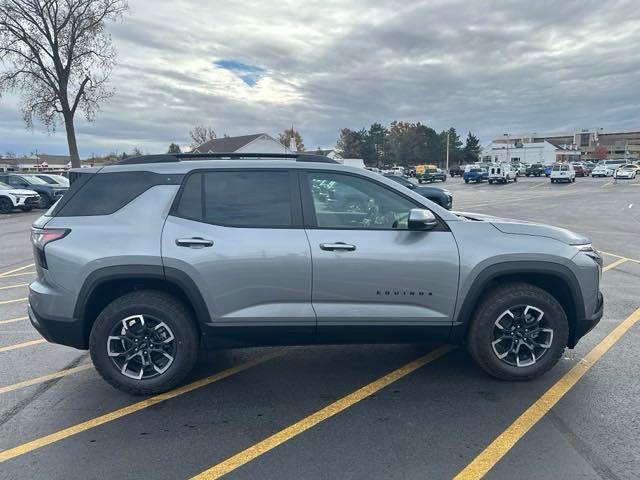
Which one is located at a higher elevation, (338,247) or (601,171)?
(601,171)

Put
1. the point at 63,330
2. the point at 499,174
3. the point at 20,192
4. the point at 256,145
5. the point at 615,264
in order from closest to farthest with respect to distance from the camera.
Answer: the point at 63,330 < the point at 615,264 < the point at 20,192 < the point at 499,174 < the point at 256,145

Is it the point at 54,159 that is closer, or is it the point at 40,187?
the point at 40,187

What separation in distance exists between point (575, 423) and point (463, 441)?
87 cm

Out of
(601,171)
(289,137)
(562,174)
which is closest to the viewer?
(562,174)

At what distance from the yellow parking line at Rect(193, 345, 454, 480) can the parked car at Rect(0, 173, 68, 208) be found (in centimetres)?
2161

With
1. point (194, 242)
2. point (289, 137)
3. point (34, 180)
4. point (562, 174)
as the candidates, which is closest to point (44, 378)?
point (194, 242)

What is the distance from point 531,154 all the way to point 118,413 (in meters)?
115

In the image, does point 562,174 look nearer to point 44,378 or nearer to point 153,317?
point 153,317

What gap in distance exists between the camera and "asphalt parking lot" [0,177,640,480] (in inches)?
112

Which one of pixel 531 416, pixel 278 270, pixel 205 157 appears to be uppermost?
pixel 205 157

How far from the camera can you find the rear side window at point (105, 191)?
146 inches

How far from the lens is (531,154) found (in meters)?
106

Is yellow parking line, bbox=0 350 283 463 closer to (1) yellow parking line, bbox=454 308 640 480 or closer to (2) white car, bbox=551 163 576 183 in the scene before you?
(1) yellow parking line, bbox=454 308 640 480

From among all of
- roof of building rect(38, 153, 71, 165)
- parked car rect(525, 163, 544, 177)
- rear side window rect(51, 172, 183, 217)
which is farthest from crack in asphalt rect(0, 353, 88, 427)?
roof of building rect(38, 153, 71, 165)
